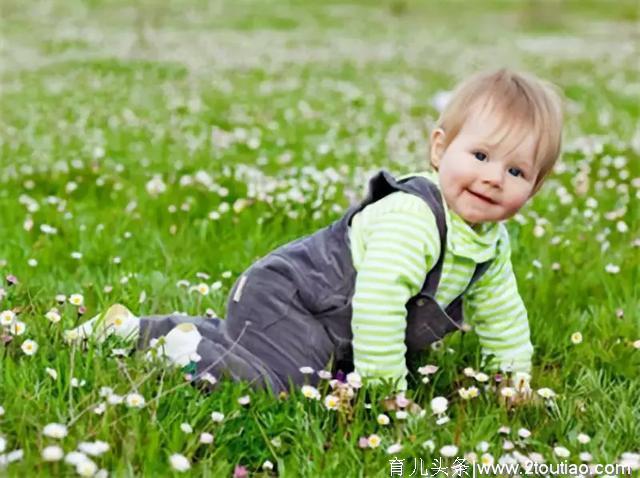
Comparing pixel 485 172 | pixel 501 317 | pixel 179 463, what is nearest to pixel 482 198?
pixel 485 172

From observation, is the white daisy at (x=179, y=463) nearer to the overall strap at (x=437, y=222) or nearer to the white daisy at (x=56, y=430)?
the white daisy at (x=56, y=430)

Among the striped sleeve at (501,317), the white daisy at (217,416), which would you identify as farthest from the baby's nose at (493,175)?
the white daisy at (217,416)

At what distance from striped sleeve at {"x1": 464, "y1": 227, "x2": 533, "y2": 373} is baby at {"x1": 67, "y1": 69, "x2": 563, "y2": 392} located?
0.03 feet

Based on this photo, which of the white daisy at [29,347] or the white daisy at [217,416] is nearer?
the white daisy at [217,416]

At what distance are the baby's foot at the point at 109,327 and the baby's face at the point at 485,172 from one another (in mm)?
1638

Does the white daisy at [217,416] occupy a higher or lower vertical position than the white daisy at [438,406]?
higher

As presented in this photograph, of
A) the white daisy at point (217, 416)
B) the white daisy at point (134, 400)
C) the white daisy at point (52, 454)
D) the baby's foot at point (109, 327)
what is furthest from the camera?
the baby's foot at point (109, 327)

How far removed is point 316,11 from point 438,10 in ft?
36.3

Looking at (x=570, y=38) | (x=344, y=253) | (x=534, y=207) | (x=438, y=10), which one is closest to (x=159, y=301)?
(x=344, y=253)

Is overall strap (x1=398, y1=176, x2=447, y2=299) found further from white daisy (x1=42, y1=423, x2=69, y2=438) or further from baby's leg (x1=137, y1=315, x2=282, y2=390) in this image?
white daisy (x1=42, y1=423, x2=69, y2=438)

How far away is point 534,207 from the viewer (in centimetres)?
831

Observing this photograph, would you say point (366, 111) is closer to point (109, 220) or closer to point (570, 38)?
point (109, 220)

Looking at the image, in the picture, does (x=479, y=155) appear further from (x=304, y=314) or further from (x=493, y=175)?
(x=304, y=314)

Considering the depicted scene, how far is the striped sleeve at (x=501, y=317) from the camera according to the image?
16.4 ft
